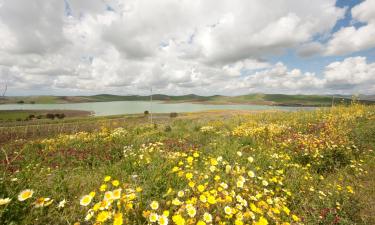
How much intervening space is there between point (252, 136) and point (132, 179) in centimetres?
621

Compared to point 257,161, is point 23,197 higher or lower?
higher

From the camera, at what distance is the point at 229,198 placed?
2.52 meters

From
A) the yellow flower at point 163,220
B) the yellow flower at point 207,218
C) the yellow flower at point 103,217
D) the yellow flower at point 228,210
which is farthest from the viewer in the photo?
the yellow flower at point 228,210

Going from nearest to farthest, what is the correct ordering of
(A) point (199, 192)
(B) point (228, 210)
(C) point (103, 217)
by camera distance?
(C) point (103, 217), (B) point (228, 210), (A) point (199, 192)

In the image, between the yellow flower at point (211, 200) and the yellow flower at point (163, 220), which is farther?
the yellow flower at point (211, 200)

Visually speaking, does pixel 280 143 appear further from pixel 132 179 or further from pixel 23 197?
pixel 23 197

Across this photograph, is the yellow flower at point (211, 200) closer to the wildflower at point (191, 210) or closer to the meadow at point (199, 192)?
the meadow at point (199, 192)

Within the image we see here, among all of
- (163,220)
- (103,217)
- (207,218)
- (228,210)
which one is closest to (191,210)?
(207,218)

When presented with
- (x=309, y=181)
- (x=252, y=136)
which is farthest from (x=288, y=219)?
(x=252, y=136)

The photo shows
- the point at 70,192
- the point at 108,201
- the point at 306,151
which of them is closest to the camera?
the point at 108,201

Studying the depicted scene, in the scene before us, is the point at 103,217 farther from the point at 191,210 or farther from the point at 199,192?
the point at 199,192

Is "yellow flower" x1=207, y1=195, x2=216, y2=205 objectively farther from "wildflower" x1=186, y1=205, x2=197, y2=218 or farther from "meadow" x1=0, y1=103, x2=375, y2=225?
"wildflower" x1=186, y1=205, x2=197, y2=218

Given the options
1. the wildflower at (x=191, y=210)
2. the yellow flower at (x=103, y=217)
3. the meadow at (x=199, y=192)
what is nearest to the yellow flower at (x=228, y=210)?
the meadow at (x=199, y=192)

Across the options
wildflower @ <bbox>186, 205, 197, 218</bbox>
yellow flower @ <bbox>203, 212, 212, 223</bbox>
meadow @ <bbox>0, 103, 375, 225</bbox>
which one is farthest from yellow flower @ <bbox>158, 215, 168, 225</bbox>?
yellow flower @ <bbox>203, 212, 212, 223</bbox>
